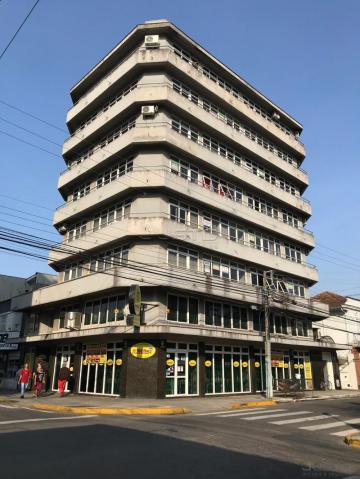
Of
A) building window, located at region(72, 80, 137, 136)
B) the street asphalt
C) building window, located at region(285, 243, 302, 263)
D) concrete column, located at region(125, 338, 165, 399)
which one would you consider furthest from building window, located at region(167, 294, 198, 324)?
building window, located at region(72, 80, 137, 136)

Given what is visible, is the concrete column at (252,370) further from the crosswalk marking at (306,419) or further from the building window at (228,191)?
the crosswalk marking at (306,419)

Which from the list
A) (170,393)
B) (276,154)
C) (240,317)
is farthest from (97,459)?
(276,154)

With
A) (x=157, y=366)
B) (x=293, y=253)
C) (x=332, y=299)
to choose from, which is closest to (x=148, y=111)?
(x=157, y=366)

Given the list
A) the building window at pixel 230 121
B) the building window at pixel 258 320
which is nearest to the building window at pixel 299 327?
the building window at pixel 258 320

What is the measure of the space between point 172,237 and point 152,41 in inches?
610

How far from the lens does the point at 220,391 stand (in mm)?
29000

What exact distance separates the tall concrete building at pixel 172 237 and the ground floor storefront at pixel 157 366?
93mm

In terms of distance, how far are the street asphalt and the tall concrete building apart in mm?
11974

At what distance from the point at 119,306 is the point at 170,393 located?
629 cm

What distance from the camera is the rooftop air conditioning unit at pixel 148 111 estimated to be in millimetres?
30234

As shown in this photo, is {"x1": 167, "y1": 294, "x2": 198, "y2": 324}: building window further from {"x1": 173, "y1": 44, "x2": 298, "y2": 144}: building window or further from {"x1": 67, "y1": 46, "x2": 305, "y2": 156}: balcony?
{"x1": 173, "y1": 44, "x2": 298, "y2": 144}: building window

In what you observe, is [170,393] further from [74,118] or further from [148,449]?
[74,118]

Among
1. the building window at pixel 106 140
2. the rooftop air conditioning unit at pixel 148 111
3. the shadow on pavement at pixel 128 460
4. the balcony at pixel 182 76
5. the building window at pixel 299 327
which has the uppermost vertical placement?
the balcony at pixel 182 76

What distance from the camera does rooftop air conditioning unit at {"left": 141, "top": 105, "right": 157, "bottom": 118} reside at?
3023 centimetres
